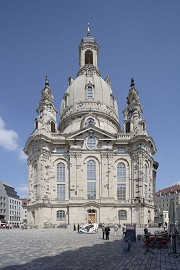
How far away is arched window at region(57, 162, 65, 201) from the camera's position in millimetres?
65025

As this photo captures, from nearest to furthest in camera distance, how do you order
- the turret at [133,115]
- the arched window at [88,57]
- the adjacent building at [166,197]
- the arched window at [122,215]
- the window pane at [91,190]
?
1. the arched window at [122,215]
2. the window pane at [91,190]
3. the turret at [133,115]
4. the arched window at [88,57]
5. the adjacent building at [166,197]

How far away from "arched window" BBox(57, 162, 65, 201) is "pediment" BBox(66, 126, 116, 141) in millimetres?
6310

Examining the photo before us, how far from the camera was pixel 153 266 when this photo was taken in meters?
15.6

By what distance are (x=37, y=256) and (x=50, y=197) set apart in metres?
45.9

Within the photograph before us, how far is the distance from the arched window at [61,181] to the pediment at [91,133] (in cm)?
631

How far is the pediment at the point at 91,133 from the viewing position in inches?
2603

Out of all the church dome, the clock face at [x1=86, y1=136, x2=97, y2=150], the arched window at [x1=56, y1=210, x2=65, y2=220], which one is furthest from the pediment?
the arched window at [x1=56, y1=210, x2=65, y2=220]

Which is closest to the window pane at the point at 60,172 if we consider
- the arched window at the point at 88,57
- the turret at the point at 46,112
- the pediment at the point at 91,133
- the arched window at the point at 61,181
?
the arched window at the point at 61,181

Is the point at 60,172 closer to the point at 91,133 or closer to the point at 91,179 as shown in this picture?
the point at 91,179

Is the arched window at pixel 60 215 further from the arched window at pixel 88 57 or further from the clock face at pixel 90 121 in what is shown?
the arched window at pixel 88 57

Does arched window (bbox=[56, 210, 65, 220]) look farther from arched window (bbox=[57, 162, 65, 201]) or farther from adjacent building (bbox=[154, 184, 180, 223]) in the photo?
adjacent building (bbox=[154, 184, 180, 223])

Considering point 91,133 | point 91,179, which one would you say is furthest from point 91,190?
point 91,133

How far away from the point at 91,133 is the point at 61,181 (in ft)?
39.1

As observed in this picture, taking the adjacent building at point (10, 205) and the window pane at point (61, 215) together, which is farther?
the adjacent building at point (10, 205)
